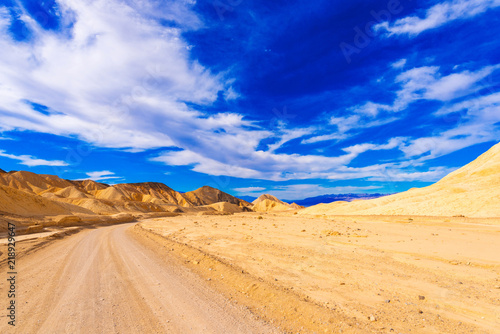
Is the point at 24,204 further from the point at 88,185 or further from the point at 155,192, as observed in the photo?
the point at 155,192

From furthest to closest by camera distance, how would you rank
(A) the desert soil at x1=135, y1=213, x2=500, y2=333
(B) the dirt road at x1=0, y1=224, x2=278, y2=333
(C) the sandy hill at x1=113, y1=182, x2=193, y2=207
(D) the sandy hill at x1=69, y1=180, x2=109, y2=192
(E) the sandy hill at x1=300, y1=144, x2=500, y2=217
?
(C) the sandy hill at x1=113, y1=182, x2=193, y2=207 < (D) the sandy hill at x1=69, y1=180, x2=109, y2=192 < (E) the sandy hill at x1=300, y1=144, x2=500, y2=217 < (A) the desert soil at x1=135, y1=213, x2=500, y2=333 < (B) the dirt road at x1=0, y1=224, x2=278, y2=333

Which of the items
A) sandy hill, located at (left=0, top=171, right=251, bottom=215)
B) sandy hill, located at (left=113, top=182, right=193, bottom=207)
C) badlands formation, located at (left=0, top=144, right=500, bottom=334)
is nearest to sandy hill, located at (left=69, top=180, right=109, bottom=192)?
sandy hill, located at (left=0, top=171, right=251, bottom=215)

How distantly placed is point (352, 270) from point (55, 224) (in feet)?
155

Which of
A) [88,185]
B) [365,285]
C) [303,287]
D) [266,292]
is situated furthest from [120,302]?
[88,185]

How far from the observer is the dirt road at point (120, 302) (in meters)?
5.57

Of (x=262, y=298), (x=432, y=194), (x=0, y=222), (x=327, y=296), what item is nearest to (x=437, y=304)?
(x=327, y=296)

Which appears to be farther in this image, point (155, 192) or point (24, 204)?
point (155, 192)

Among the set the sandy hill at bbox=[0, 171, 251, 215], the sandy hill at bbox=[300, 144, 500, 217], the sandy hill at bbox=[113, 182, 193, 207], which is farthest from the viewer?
the sandy hill at bbox=[113, 182, 193, 207]

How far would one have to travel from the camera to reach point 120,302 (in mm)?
6867

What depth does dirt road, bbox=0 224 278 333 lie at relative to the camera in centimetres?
557

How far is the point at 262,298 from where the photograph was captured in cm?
730

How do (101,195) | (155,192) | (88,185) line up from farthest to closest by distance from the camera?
(155,192) → (88,185) → (101,195)

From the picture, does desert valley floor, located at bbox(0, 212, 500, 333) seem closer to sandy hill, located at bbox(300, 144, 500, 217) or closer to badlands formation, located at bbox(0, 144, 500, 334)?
badlands formation, located at bbox(0, 144, 500, 334)

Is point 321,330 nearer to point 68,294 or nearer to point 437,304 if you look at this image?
→ point 437,304
